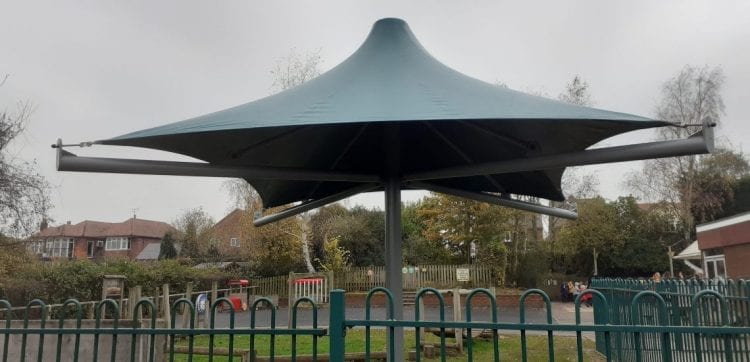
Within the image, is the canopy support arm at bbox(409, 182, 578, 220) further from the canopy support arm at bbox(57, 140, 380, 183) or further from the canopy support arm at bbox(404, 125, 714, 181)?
the canopy support arm at bbox(57, 140, 380, 183)

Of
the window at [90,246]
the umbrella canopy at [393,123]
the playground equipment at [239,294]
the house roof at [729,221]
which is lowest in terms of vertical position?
the playground equipment at [239,294]

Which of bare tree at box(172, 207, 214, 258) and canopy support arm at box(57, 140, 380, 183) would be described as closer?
canopy support arm at box(57, 140, 380, 183)

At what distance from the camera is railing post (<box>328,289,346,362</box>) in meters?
2.60

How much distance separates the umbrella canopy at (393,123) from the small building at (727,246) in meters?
17.3

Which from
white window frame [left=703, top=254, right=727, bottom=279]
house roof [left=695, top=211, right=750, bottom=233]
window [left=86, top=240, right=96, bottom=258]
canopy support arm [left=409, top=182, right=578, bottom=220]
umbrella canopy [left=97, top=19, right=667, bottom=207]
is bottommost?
white window frame [left=703, top=254, right=727, bottom=279]

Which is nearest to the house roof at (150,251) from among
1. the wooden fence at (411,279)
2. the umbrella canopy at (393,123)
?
the wooden fence at (411,279)

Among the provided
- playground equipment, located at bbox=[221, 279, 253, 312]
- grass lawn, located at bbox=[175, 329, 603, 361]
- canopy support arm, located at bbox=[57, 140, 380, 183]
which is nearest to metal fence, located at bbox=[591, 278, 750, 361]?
grass lawn, located at bbox=[175, 329, 603, 361]

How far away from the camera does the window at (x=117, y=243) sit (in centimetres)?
5556

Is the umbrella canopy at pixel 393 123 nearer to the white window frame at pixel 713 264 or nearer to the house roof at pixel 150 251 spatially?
the white window frame at pixel 713 264

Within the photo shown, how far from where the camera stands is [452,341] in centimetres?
1047

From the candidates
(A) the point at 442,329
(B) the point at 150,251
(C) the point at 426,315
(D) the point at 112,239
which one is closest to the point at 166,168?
(A) the point at 442,329

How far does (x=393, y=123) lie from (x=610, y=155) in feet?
5.33

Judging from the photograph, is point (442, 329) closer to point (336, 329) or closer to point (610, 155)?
point (336, 329)

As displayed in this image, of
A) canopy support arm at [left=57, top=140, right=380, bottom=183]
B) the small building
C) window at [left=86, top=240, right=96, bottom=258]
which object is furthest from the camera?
window at [left=86, top=240, right=96, bottom=258]
